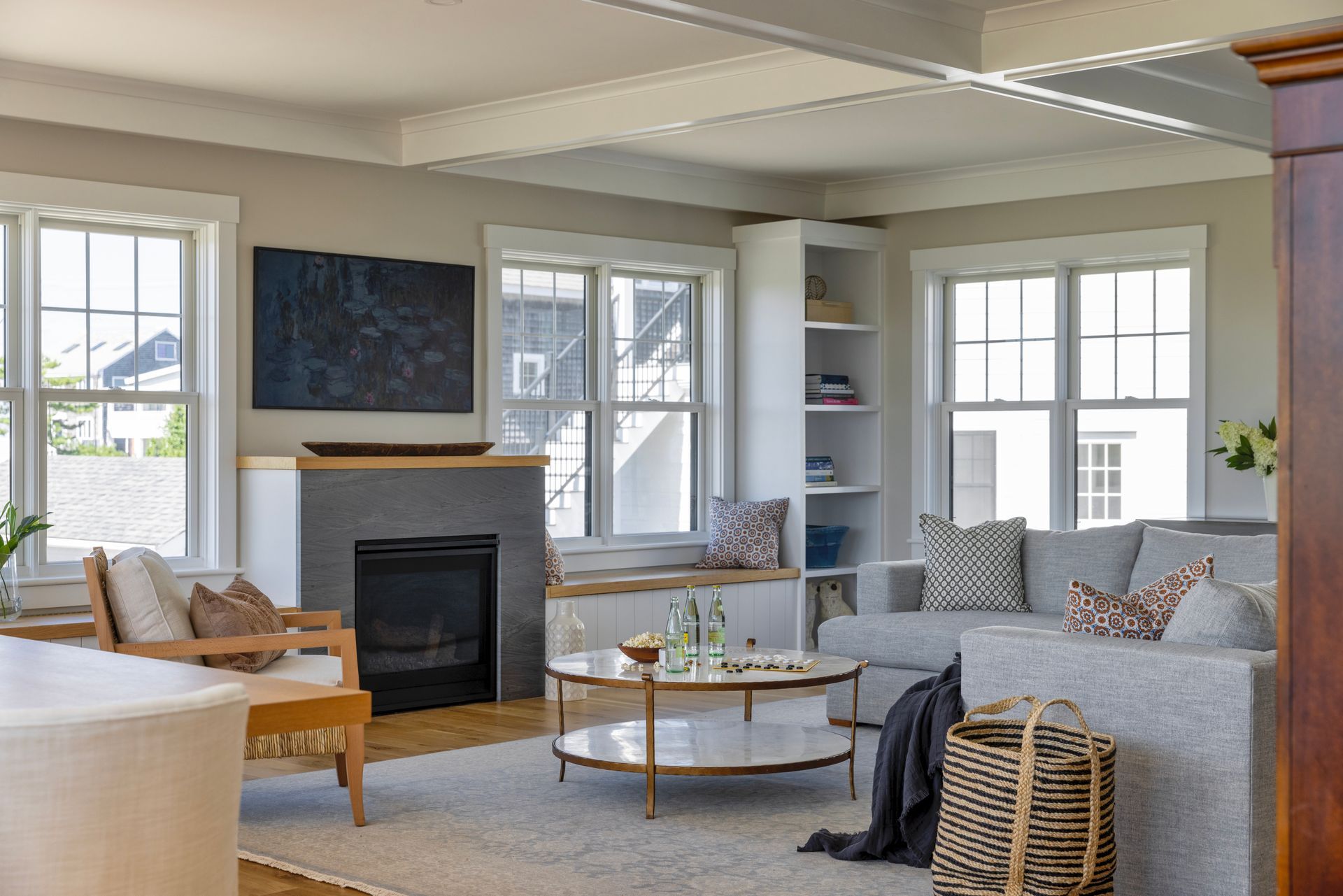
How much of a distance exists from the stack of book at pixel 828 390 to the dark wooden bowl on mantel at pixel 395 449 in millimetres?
2248

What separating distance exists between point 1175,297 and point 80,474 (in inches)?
206

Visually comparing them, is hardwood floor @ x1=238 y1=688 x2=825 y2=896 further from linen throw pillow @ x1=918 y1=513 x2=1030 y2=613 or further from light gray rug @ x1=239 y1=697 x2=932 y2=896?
→ linen throw pillow @ x1=918 y1=513 x2=1030 y2=613

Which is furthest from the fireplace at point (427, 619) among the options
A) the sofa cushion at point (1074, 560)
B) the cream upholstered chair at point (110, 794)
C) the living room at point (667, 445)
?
the cream upholstered chair at point (110, 794)

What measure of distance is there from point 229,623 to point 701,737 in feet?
5.16

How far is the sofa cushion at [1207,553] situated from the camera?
5.35 metres

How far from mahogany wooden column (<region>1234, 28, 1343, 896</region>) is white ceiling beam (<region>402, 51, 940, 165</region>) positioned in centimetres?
383

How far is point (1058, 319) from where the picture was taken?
764cm

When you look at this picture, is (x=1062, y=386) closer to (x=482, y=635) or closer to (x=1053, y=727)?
(x=482, y=635)

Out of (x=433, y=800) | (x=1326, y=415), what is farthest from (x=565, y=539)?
(x=1326, y=415)

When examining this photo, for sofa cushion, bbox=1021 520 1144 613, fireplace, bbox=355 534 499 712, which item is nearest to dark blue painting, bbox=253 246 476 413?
fireplace, bbox=355 534 499 712

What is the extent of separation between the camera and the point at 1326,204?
4.20ft

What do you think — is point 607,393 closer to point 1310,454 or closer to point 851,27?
point 851,27

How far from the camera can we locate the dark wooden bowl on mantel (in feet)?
20.2

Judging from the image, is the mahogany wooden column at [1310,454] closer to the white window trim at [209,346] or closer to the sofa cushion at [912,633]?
the sofa cushion at [912,633]
